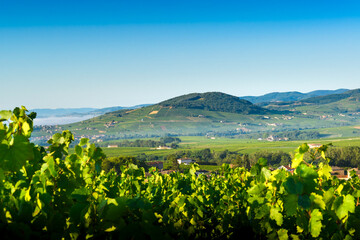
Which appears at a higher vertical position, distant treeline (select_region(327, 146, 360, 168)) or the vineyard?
the vineyard

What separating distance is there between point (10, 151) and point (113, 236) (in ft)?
2.55

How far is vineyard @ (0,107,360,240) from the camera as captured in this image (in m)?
1.69

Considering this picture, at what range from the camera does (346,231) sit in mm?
2432

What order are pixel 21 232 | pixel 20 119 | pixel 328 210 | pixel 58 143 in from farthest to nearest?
1. pixel 58 143
2. pixel 20 119
3. pixel 328 210
4. pixel 21 232

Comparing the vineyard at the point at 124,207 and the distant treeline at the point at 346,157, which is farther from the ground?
the vineyard at the point at 124,207

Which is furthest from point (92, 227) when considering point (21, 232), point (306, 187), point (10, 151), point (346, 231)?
point (346, 231)

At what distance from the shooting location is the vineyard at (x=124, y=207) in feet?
5.55

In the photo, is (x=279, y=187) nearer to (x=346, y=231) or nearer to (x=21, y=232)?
(x=346, y=231)

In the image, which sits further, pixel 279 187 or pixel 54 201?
pixel 279 187

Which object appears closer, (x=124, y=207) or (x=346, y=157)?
(x=124, y=207)

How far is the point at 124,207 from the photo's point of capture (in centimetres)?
167

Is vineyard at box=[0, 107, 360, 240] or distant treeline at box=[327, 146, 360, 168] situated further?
distant treeline at box=[327, 146, 360, 168]

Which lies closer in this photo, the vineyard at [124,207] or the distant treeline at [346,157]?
the vineyard at [124,207]

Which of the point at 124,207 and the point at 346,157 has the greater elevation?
the point at 124,207
